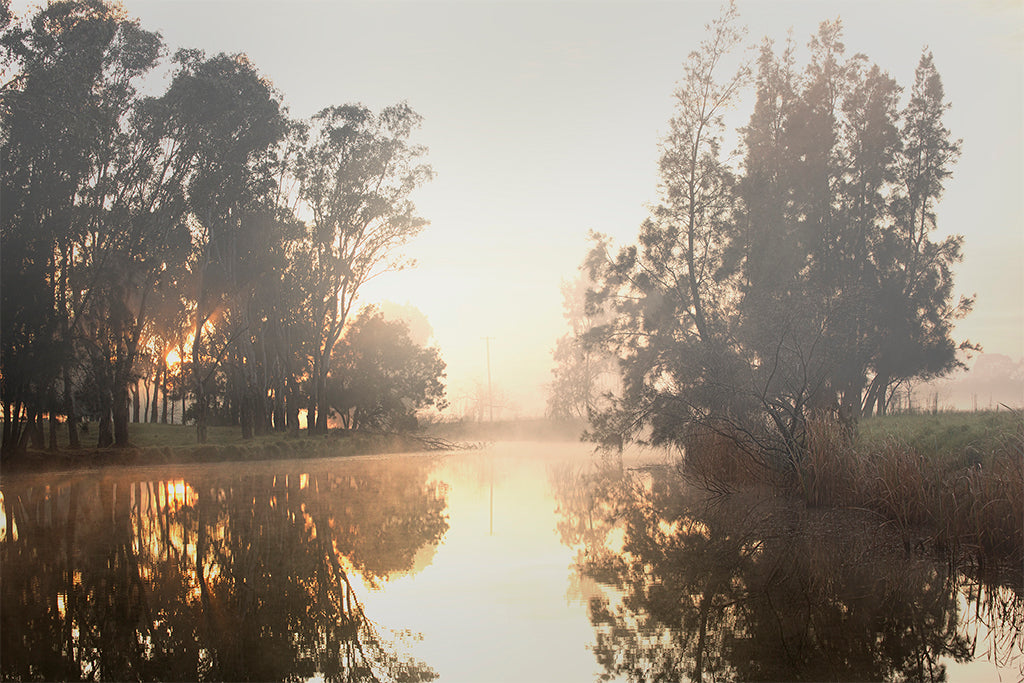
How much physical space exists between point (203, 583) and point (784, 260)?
24973mm

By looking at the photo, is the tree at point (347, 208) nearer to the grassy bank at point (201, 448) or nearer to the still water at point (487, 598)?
the grassy bank at point (201, 448)

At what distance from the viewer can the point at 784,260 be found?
29359 mm

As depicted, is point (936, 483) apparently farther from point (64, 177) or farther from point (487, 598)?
point (64, 177)

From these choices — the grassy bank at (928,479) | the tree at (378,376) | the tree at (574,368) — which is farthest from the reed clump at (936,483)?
the tree at (574,368)

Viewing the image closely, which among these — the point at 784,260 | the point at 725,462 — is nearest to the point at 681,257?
the point at 784,260

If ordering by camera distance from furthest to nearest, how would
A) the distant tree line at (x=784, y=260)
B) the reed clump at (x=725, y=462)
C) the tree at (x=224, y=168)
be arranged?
the tree at (x=224, y=168), the distant tree line at (x=784, y=260), the reed clump at (x=725, y=462)

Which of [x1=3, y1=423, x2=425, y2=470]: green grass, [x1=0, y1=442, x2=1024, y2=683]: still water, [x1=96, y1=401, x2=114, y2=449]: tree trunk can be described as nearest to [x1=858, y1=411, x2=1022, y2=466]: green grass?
[x1=0, y1=442, x2=1024, y2=683]: still water

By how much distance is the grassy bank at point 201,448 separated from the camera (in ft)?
89.4

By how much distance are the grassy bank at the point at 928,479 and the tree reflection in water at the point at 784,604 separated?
19.0 inches

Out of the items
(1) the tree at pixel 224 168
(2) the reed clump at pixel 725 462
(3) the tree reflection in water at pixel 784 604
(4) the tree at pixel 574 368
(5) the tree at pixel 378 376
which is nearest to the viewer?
(3) the tree reflection in water at pixel 784 604

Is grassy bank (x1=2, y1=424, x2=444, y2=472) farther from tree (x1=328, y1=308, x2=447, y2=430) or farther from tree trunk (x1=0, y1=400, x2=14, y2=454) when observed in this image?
tree (x1=328, y1=308, x2=447, y2=430)

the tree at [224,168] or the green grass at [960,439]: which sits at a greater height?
the tree at [224,168]

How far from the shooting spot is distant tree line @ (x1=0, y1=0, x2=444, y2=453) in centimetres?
2638

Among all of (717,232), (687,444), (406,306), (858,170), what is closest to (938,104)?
(858,170)
